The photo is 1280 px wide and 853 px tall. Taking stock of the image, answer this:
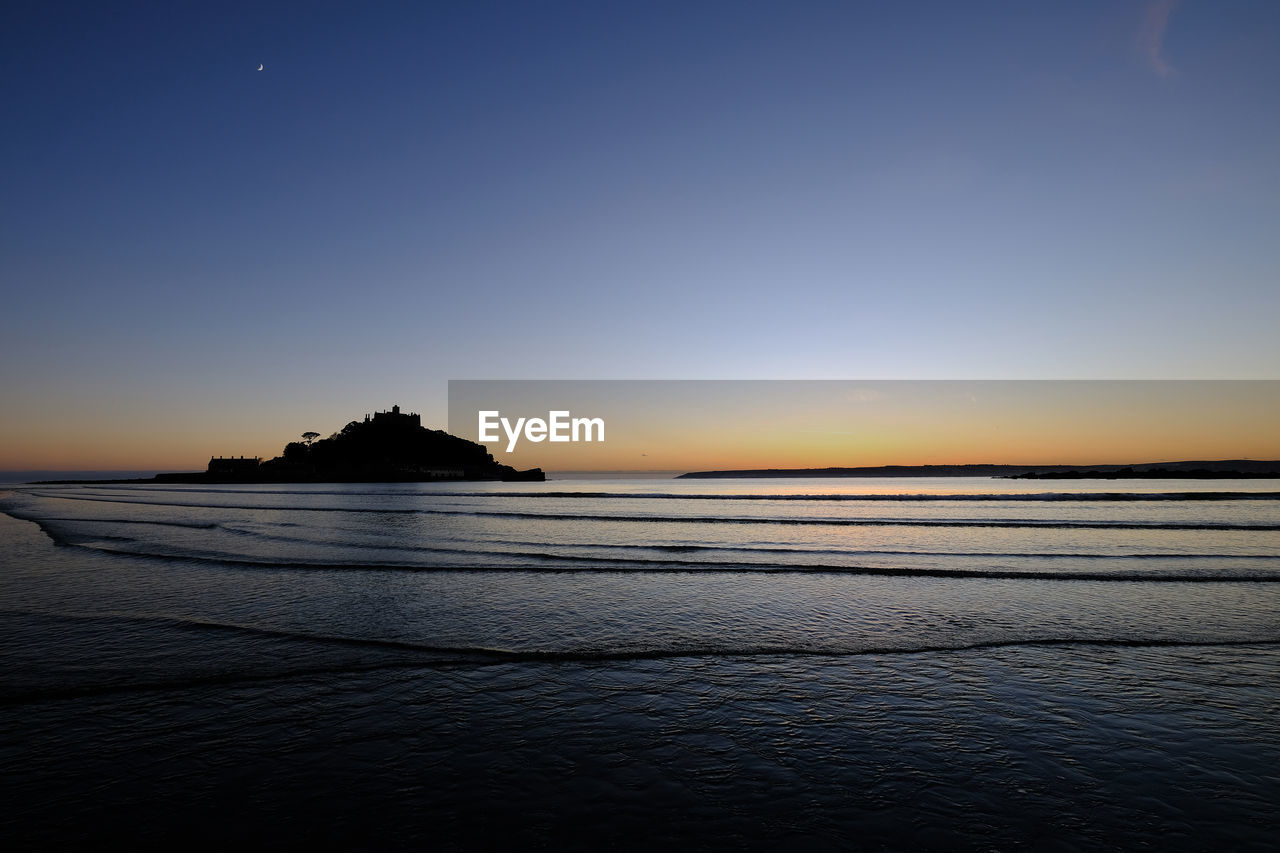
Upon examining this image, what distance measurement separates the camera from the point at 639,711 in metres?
6.90

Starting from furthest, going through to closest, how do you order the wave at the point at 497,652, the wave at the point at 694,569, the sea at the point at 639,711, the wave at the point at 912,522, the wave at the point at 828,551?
the wave at the point at 912,522, the wave at the point at 828,551, the wave at the point at 694,569, the wave at the point at 497,652, the sea at the point at 639,711

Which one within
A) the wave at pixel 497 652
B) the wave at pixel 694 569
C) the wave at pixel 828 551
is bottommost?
the wave at pixel 828 551

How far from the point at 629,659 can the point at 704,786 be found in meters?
3.88

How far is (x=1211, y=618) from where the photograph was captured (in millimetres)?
11742

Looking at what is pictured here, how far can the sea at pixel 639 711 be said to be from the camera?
4625 millimetres

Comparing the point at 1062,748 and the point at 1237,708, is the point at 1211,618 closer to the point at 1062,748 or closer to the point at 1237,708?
the point at 1237,708

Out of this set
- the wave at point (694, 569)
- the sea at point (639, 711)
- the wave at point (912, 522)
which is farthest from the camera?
the wave at point (912, 522)

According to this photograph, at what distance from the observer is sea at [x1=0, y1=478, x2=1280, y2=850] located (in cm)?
462

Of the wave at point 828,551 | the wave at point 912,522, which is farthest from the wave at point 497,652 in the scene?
the wave at point 912,522

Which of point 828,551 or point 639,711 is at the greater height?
point 639,711

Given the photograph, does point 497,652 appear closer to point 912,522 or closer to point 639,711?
point 639,711

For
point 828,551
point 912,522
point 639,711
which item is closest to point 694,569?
point 828,551

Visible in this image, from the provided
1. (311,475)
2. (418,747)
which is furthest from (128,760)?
(311,475)

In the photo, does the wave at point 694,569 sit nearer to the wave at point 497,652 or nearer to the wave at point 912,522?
the wave at point 497,652
